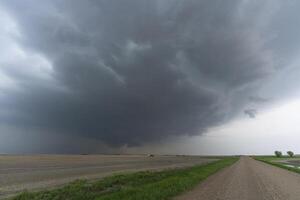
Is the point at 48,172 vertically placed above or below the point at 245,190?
above

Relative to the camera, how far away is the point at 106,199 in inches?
835

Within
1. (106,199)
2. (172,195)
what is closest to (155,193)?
(172,195)

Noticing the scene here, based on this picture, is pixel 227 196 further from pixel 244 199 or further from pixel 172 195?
pixel 172 195

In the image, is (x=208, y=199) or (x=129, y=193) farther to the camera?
(x=129, y=193)

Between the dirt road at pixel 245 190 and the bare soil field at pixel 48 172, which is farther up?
the bare soil field at pixel 48 172

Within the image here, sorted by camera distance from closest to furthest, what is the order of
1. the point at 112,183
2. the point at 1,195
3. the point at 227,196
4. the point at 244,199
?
the point at 244,199, the point at 227,196, the point at 1,195, the point at 112,183

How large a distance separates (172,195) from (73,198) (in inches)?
268

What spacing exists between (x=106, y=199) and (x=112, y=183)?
1283 centimetres

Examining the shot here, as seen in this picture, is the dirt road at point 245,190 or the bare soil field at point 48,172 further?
the bare soil field at point 48,172

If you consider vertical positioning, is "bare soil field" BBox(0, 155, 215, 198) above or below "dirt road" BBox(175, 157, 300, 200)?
above

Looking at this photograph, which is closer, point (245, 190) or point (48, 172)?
point (245, 190)

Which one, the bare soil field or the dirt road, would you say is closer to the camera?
the dirt road

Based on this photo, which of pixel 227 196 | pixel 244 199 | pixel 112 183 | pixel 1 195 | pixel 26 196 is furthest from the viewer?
pixel 112 183

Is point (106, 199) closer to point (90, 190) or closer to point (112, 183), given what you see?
point (90, 190)
